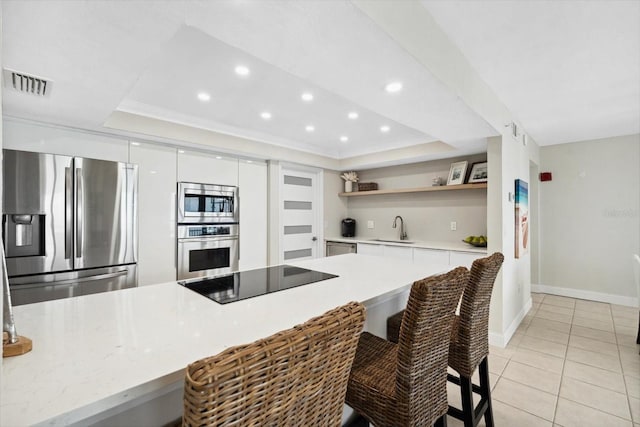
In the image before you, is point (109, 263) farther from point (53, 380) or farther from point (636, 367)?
point (636, 367)

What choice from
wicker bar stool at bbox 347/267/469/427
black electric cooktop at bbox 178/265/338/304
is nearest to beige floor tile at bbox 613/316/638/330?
wicker bar stool at bbox 347/267/469/427

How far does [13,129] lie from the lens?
2.35 meters

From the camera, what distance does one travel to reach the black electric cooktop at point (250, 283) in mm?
1404

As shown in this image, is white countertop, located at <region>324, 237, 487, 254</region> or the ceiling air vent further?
white countertop, located at <region>324, 237, 487, 254</region>

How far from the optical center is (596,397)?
2236 mm

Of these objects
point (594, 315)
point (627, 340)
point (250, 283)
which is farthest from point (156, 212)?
point (594, 315)

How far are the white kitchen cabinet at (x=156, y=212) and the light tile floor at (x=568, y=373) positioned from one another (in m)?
2.86

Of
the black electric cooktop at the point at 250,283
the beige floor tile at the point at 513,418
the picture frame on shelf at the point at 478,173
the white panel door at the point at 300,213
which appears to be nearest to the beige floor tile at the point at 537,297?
the picture frame on shelf at the point at 478,173

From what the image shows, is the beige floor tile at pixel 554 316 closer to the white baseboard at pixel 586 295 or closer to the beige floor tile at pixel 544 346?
the beige floor tile at pixel 544 346

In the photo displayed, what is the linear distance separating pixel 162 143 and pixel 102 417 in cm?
285

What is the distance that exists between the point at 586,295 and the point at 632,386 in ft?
8.55

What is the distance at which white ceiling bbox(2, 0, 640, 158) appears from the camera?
1.31m

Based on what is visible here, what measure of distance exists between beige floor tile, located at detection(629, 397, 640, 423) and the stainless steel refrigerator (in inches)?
156

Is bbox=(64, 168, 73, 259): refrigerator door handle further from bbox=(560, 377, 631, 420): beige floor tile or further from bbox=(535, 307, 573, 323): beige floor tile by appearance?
bbox=(535, 307, 573, 323): beige floor tile
